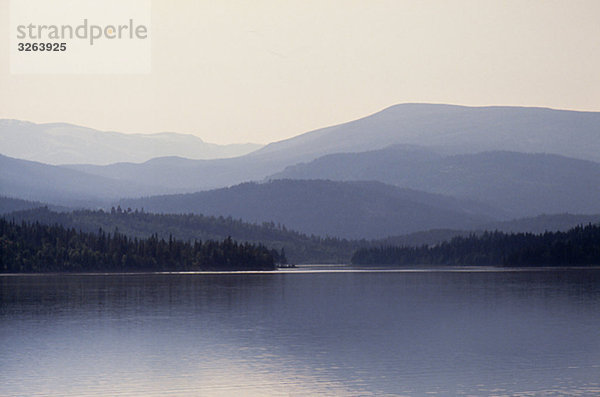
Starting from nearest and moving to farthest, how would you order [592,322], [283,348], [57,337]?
[283,348], [57,337], [592,322]

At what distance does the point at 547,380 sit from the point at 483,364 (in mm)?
7741

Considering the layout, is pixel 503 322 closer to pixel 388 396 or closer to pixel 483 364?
pixel 483 364

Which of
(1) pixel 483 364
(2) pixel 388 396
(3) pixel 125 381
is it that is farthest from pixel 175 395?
(1) pixel 483 364

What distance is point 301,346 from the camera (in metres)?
80.3

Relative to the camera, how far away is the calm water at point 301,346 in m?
60.6

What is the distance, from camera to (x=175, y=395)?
5728 cm

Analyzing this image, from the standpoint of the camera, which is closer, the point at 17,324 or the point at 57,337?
the point at 57,337

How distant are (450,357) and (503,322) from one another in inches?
1179

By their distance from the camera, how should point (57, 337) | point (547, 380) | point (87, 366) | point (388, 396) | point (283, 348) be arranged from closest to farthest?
point (388, 396) → point (547, 380) → point (87, 366) → point (283, 348) → point (57, 337)

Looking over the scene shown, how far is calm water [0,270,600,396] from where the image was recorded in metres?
60.6

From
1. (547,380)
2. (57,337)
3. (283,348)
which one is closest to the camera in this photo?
(547,380)

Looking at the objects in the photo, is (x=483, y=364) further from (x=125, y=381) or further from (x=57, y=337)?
(x=57, y=337)

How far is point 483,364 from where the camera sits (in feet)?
226

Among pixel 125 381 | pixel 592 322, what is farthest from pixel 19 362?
pixel 592 322
